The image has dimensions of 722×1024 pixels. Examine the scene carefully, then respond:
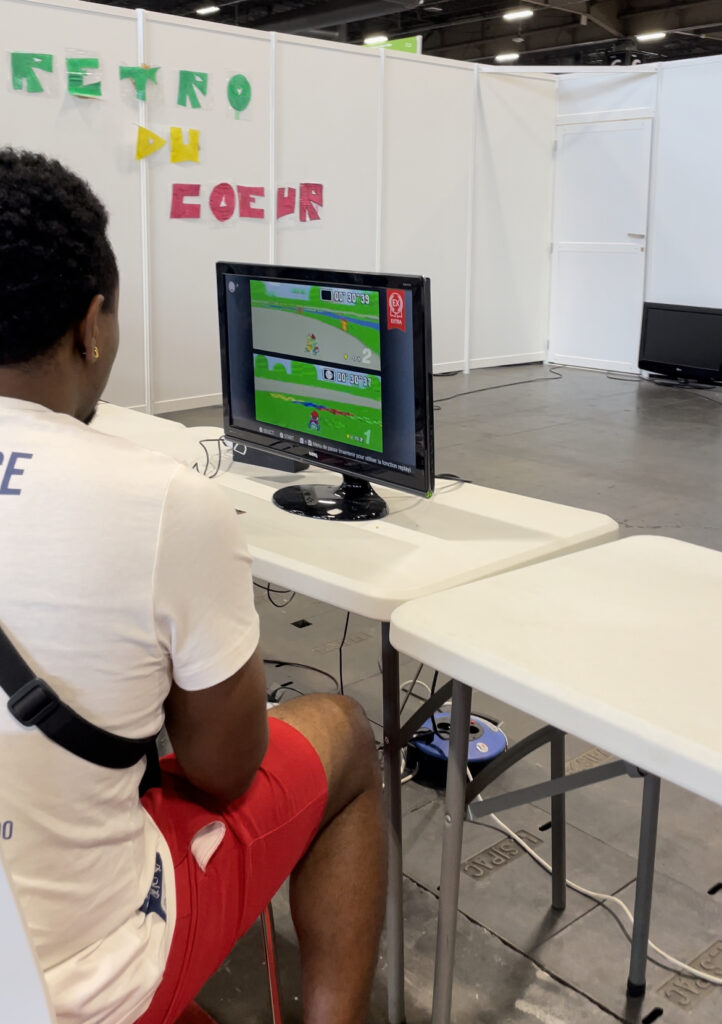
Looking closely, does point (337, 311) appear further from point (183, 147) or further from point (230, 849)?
point (183, 147)

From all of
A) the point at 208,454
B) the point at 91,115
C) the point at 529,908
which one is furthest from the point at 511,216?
the point at 529,908

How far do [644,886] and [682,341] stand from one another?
5955 mm

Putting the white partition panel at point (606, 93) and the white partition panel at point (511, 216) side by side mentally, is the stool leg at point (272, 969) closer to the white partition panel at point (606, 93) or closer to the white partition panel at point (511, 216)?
the white partition panel at point (511, 216)

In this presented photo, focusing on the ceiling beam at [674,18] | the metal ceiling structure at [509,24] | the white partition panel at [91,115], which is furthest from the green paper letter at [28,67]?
the ceiling beam at [674,18]

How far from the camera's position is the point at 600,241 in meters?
7.44

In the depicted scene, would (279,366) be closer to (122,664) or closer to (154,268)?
(122,664)

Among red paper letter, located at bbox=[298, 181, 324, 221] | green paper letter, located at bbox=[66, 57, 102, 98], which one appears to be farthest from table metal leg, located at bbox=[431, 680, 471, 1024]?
red paper letter, located at bbox=[298, 181, 324, 221]

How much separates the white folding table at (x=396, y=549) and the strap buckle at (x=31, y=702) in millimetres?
554

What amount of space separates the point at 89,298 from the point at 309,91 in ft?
18.7

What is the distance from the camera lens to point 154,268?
5621mm

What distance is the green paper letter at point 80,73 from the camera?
197 inches

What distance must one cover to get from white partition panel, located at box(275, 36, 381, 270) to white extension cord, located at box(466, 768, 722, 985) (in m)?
4.83

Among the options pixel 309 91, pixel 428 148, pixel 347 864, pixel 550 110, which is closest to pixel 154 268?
pixel 309 91

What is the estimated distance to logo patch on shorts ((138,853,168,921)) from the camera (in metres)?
0.89
